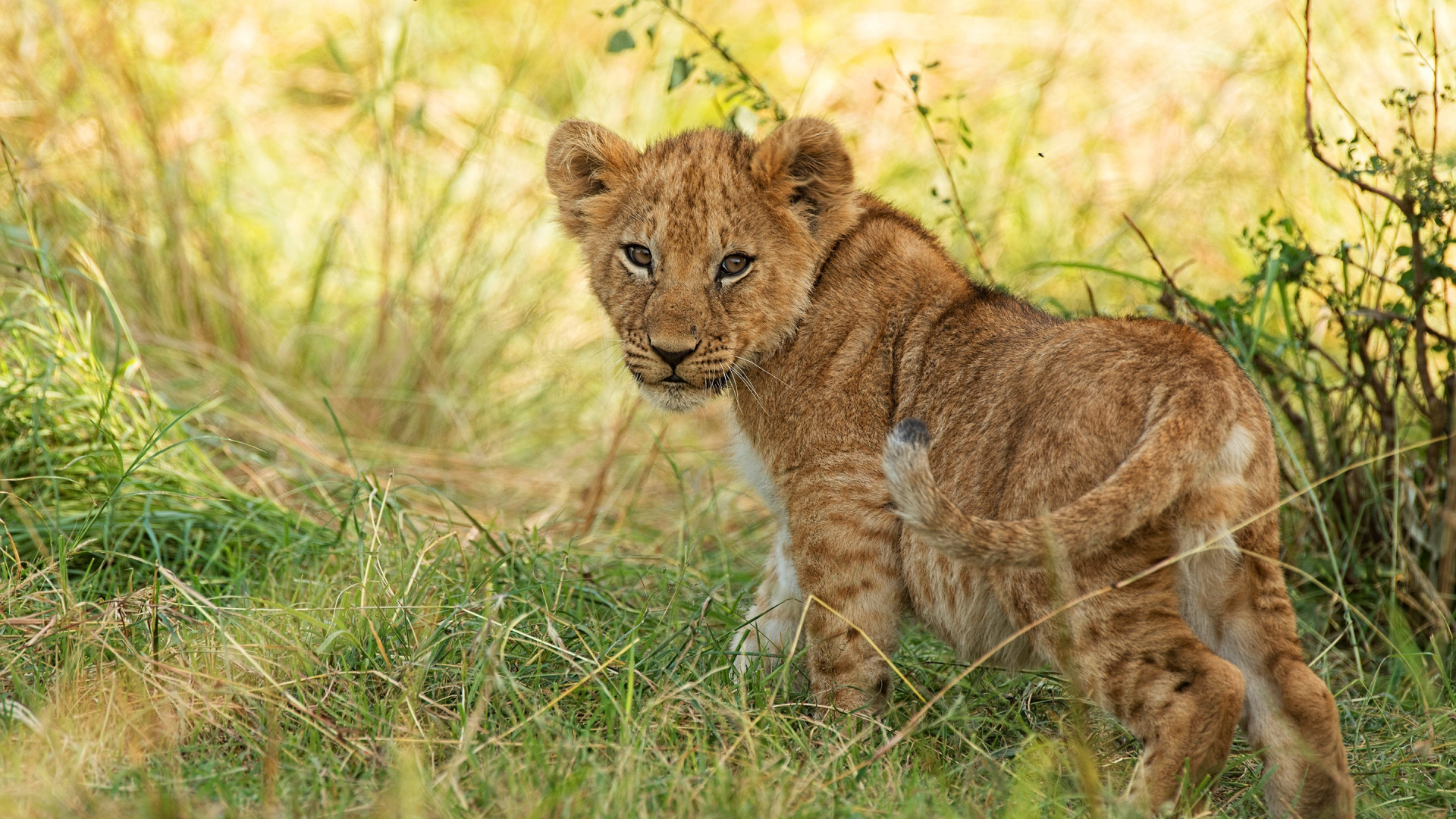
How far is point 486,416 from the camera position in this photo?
695 centimetres

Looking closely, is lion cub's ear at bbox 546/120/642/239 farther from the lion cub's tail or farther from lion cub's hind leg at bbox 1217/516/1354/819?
lion cub's hind leg at bbox 1217/516/1354/819

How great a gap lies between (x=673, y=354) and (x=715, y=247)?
1.27 ft

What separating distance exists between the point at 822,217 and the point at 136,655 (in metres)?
2.49

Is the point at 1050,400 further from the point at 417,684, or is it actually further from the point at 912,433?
the point at 417,684

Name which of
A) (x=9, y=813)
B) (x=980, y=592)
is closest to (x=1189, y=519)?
(x=980, y=592)

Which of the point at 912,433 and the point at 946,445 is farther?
the point at 946,445

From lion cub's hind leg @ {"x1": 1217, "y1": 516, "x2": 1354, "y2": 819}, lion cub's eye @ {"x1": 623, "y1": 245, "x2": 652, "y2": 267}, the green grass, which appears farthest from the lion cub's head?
lion cub's hind leg @ {"x1": 1217, "y1": 516, "x2": 1354, "y2": 819}

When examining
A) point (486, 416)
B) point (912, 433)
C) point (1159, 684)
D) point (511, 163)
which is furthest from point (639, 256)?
point (511, 163)

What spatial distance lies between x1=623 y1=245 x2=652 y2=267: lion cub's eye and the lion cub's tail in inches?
54.6

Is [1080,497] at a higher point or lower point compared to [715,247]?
lower

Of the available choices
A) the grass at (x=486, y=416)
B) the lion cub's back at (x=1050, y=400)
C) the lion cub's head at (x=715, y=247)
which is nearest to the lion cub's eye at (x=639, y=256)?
the lion cub's head at (x=715, y=247)

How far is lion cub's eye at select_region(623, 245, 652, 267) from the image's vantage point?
13.7 ft

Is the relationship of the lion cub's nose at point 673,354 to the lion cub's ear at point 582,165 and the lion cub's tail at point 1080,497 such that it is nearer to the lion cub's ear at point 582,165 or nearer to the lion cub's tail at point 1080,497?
the lion cub's ear at point 582,165

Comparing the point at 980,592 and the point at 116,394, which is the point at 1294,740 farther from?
the point at 116,394
